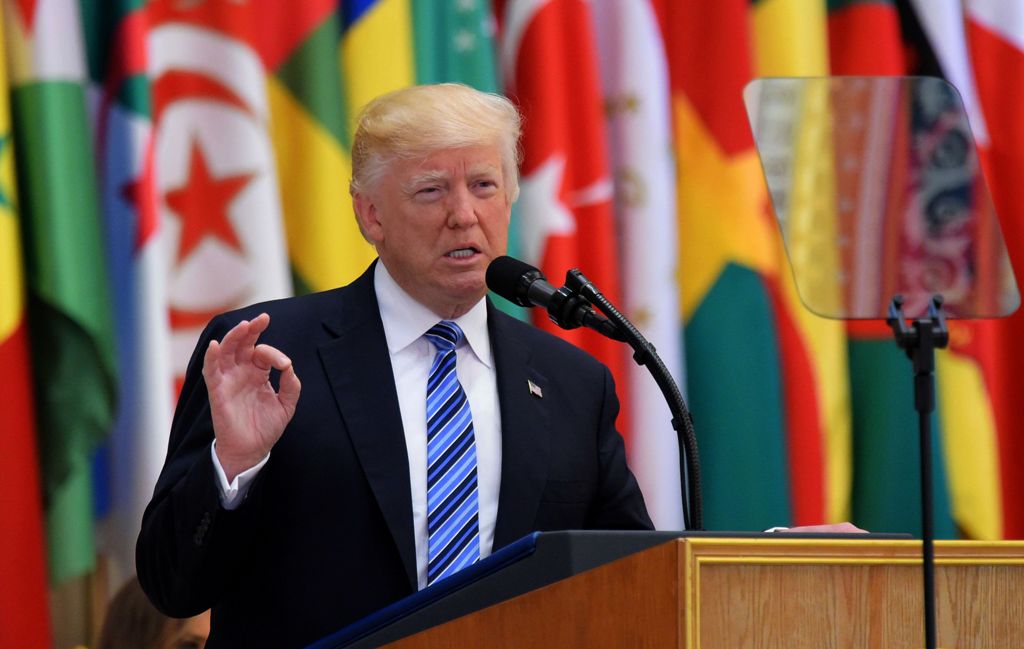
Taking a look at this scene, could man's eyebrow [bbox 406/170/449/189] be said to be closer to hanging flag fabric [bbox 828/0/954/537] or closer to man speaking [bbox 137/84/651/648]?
man speaking [bbox 137/84/651/648]

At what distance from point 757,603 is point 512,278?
0.68 metres

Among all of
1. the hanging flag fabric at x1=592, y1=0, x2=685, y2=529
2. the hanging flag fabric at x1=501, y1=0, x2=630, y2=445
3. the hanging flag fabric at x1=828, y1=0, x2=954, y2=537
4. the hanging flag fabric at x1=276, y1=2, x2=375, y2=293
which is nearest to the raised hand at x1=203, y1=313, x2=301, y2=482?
the hanging flag fabric at x1=276, y1=2, x2=375, y2=293

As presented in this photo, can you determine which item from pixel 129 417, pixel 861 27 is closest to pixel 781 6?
pixel 861 27

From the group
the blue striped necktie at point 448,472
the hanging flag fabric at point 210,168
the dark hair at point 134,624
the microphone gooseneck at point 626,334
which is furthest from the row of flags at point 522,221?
the microphone gooseneck at point 626,334

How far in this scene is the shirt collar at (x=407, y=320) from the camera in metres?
2.17

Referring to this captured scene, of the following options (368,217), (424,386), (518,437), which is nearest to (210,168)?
(368,217)

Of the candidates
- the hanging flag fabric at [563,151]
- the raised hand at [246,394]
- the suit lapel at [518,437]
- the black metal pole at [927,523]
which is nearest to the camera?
the black metal pole at [927,523]

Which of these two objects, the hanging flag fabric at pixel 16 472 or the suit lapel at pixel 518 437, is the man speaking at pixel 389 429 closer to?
the suit lapel at pixel 518 437

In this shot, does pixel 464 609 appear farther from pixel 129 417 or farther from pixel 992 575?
pixel 129 417

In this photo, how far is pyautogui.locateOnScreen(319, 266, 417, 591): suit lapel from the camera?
6.42 feet

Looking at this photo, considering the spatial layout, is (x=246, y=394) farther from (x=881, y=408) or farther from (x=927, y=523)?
(x=881, y=408)

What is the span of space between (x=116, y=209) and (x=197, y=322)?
0.30m

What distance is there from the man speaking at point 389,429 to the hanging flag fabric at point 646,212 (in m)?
0.97

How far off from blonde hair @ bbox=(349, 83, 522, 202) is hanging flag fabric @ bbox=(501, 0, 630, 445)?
3.15ft
